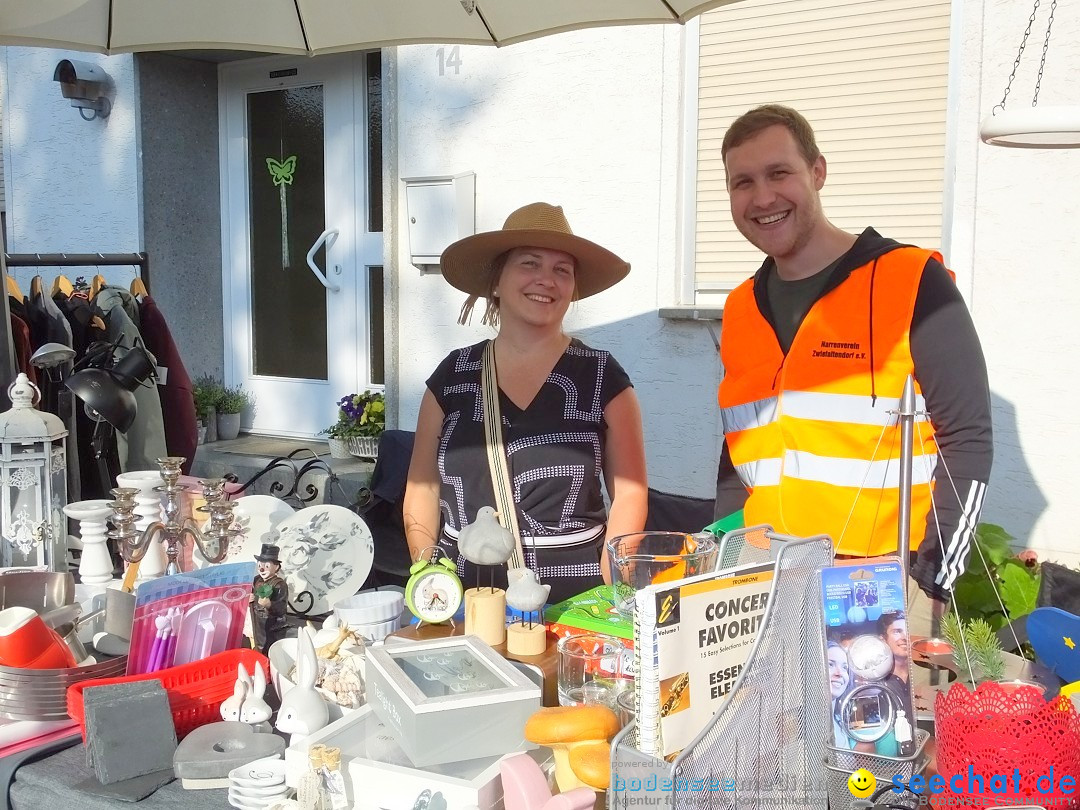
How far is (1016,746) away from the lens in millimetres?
1015

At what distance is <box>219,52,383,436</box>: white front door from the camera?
5.65 m

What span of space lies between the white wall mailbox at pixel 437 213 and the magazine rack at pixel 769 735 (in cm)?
387

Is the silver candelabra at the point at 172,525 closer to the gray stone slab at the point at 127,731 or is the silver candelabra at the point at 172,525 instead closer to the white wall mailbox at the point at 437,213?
the gray stone slab at the point at 127,731

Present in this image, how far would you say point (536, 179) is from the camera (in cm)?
466

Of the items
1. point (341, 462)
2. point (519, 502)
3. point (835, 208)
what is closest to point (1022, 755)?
point (519, 502)

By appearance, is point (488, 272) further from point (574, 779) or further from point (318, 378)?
point (318, 378)

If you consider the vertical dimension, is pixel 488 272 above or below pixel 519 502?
above

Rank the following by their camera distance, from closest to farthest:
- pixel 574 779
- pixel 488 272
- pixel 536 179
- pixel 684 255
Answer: pixel 574 779
pixel 488 272
pixel 684 255
pixel 536 179

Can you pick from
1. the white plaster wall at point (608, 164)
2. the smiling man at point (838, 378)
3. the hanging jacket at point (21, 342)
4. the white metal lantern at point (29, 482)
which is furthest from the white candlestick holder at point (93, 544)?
the white plaster wall at point (608, 164)

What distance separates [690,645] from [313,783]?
0.55 m

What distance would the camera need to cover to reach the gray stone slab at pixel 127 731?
132 cm

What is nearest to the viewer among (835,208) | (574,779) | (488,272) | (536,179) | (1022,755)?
(1022,755)

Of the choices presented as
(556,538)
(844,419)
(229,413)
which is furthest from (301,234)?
(844,419)

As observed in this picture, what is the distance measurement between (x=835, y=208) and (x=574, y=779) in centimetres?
334
